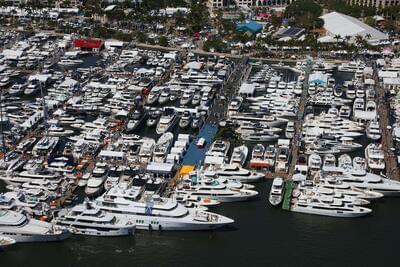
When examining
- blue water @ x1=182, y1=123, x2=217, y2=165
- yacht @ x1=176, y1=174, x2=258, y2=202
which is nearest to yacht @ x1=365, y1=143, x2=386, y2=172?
yacht @ x1=176, y1=174, x2=258, y2=202

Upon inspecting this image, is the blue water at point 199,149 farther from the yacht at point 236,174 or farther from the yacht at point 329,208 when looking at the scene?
the yacht at point 329,208

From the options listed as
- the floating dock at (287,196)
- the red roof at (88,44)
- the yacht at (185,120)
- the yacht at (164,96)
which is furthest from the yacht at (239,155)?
the red roof at (88,44)

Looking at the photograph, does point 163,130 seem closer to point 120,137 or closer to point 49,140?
point 120,137

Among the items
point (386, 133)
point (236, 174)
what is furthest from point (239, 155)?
point (386, 133)

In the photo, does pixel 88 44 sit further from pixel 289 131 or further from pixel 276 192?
pixel 276 192

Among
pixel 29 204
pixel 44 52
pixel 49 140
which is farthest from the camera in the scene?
pixel 44 52

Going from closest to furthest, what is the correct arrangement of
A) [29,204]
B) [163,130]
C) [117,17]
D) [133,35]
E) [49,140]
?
1. [29,204]
2. [49,140]
3. [163,130]
4. [133,35]
5. [117,17]

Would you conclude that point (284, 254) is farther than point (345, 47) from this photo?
No

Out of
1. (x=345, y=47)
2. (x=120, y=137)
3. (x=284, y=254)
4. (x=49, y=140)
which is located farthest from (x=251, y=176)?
(x=345, y=47)

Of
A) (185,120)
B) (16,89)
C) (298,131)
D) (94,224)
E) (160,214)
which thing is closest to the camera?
(94,224)
